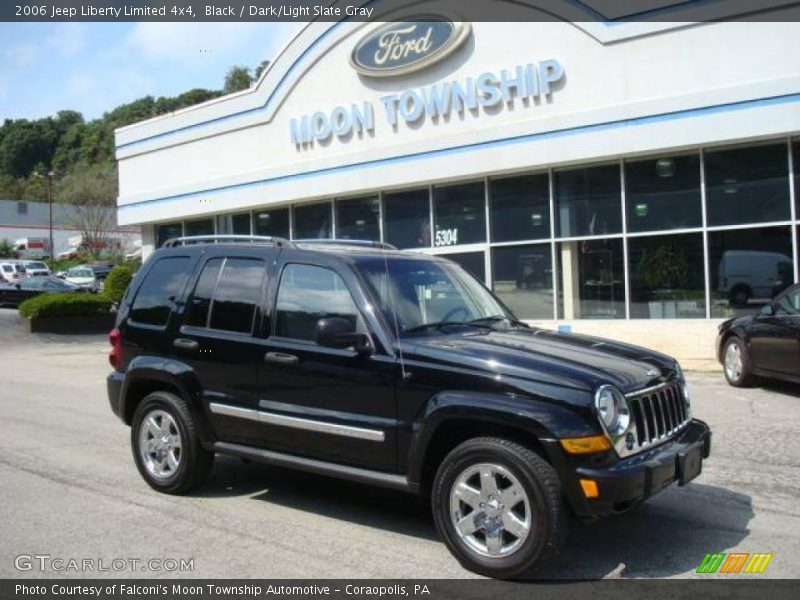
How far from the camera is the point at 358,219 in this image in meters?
19.0

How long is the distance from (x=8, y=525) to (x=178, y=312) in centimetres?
189

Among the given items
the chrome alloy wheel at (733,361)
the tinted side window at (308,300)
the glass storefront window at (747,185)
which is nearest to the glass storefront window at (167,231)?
the glass storefront window at (747,185)

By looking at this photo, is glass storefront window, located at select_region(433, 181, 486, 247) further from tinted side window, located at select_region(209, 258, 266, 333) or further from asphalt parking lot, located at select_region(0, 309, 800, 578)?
tinted side window, located at select_region(209, 258, 266, 333)

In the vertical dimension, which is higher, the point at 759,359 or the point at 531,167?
the point at 531,167

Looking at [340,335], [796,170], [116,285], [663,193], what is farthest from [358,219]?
[340,335]

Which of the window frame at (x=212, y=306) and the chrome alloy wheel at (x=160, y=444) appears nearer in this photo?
the window frame at (x=212, y=306)

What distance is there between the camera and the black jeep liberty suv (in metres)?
4.27

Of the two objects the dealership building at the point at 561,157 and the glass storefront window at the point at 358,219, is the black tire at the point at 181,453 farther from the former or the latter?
the glass storefront window at the point at 358,219

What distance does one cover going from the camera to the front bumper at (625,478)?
13.5 ft

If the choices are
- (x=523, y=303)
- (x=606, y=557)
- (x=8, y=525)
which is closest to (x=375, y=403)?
(x=606, y=557)

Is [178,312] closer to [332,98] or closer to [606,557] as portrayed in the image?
[606,557]

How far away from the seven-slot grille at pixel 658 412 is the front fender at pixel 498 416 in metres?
0.44

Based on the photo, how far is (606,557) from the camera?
4719 millimetres

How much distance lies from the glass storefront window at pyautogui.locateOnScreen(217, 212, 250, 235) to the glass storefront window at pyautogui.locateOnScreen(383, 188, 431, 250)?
5.06 metres
